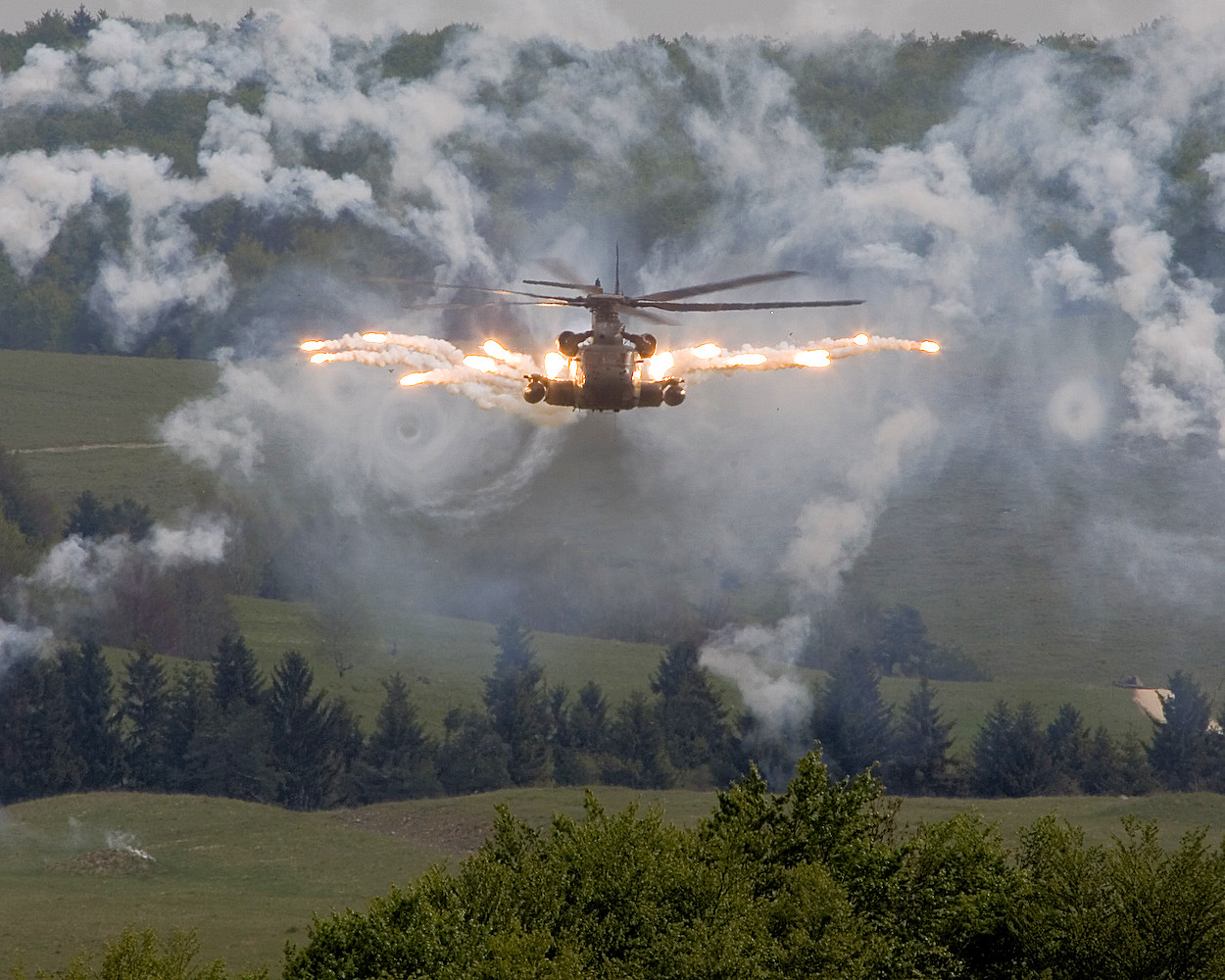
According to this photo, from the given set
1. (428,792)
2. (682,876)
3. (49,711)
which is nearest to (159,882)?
(428,792)

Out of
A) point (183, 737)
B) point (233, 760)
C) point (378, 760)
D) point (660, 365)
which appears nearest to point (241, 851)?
point (378, 760)

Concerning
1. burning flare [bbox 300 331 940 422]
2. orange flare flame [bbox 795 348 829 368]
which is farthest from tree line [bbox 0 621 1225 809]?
orange flare flame [bbox 795 348 829 368]

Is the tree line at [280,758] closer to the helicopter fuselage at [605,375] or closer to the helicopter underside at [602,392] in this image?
the helicopter underside at [602,392]

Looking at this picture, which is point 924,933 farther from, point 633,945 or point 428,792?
point 428,792

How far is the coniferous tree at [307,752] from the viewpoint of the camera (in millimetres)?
188375

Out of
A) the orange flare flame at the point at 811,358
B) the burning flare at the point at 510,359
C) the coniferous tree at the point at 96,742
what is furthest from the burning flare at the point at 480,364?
the coniferous tree at the point at 96,742

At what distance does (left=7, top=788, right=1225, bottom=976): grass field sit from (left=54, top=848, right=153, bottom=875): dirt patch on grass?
0.52 ft

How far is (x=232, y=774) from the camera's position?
192875 millimetres

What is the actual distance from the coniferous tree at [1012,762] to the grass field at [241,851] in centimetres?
1744

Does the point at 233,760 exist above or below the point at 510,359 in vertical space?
below

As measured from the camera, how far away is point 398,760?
19150cm

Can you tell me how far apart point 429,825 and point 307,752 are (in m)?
38.1

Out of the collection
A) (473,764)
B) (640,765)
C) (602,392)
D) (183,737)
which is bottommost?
(473,764)

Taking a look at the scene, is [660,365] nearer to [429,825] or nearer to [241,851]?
[241,851]
